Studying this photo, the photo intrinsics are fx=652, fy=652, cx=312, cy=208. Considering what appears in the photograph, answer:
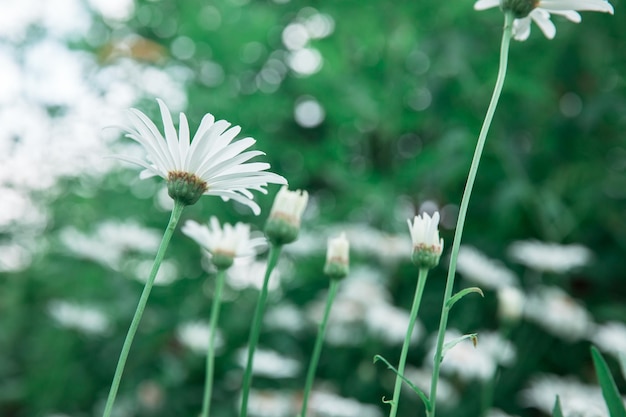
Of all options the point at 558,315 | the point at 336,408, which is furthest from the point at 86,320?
the point at 558,315

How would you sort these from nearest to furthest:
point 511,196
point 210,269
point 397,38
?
point 511,196
point 210,269
point 397,38

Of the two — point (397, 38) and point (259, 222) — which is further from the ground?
point (397, 38)

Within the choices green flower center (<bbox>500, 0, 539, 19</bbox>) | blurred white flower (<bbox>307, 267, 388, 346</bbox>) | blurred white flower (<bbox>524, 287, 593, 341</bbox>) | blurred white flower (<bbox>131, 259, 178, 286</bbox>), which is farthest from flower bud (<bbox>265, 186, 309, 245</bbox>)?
blurred white flower (<bbox>131, 259, 178, 286</bbox>)

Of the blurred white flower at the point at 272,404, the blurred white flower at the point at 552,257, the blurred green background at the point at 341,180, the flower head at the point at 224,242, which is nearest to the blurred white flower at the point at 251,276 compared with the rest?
the blurred green background at the point at 341,180

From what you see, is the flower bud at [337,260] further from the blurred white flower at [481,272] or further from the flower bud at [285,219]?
the blurred white flower at [481,272]

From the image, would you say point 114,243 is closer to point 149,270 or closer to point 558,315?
point 149,270

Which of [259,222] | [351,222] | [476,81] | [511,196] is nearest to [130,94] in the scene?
[259,222]

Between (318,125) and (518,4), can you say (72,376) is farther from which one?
(518,4)

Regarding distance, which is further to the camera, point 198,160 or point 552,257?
point 552,257
